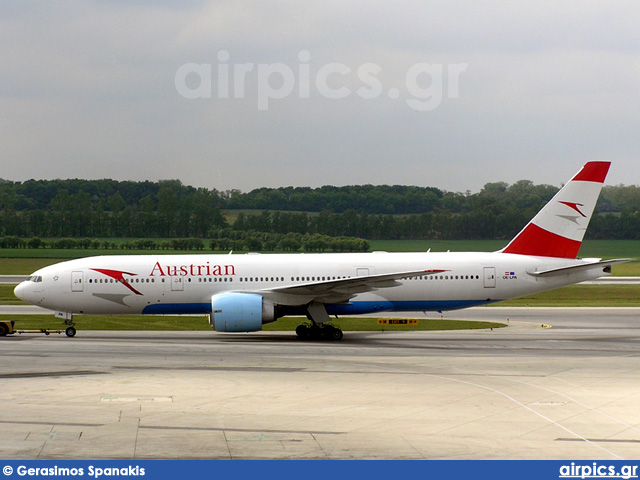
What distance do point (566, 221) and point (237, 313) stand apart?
15880 millimetres

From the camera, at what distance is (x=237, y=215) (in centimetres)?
10262

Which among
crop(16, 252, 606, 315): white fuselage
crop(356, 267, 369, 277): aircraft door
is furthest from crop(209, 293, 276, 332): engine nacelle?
crop(356, 267, 369, 277): aircraft door

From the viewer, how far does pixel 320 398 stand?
65.1 feet

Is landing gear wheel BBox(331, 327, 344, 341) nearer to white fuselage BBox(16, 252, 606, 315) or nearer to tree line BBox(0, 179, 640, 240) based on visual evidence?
white fuselage BBox(16, 252, 606, 315)

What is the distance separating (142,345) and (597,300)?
37669 mm

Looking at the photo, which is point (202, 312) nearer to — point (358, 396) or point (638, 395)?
point (358, 396)

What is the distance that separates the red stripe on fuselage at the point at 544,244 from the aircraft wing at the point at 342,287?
4.97 metres

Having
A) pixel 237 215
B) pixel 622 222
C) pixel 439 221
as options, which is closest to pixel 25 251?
pixel 237 215

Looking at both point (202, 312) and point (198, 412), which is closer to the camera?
point (198, 412)

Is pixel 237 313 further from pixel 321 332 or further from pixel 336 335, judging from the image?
pixel 336 335

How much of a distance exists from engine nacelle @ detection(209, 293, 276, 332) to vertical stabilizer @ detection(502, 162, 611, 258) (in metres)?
12.3

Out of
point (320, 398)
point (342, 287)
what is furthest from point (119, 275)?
point (320, 398)
